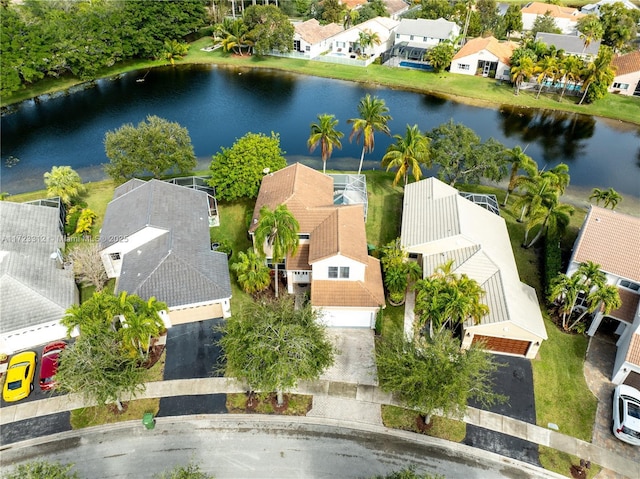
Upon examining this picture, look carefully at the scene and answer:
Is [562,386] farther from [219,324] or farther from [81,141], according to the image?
[81,141]

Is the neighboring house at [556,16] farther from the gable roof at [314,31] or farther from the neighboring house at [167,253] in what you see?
the neighboring house at [167,253]

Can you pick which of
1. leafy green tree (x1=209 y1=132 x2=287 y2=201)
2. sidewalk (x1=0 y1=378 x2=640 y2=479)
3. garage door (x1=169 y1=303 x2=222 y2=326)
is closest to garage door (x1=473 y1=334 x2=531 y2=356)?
sidewalk (x1=0 y1=378 x2=640 y2=479)

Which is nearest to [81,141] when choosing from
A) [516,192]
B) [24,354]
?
[24,354]

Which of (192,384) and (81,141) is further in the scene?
(81,141)

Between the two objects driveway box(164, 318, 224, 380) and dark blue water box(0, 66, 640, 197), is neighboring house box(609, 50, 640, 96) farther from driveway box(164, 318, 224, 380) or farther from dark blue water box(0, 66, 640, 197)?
driveway box(164, 318, 224, 380)

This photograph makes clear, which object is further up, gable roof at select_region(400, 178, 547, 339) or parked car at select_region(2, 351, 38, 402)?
gable roof at select_region(400, 178, 547, 339)

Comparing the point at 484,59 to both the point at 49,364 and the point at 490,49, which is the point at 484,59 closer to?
the point at 490,49
